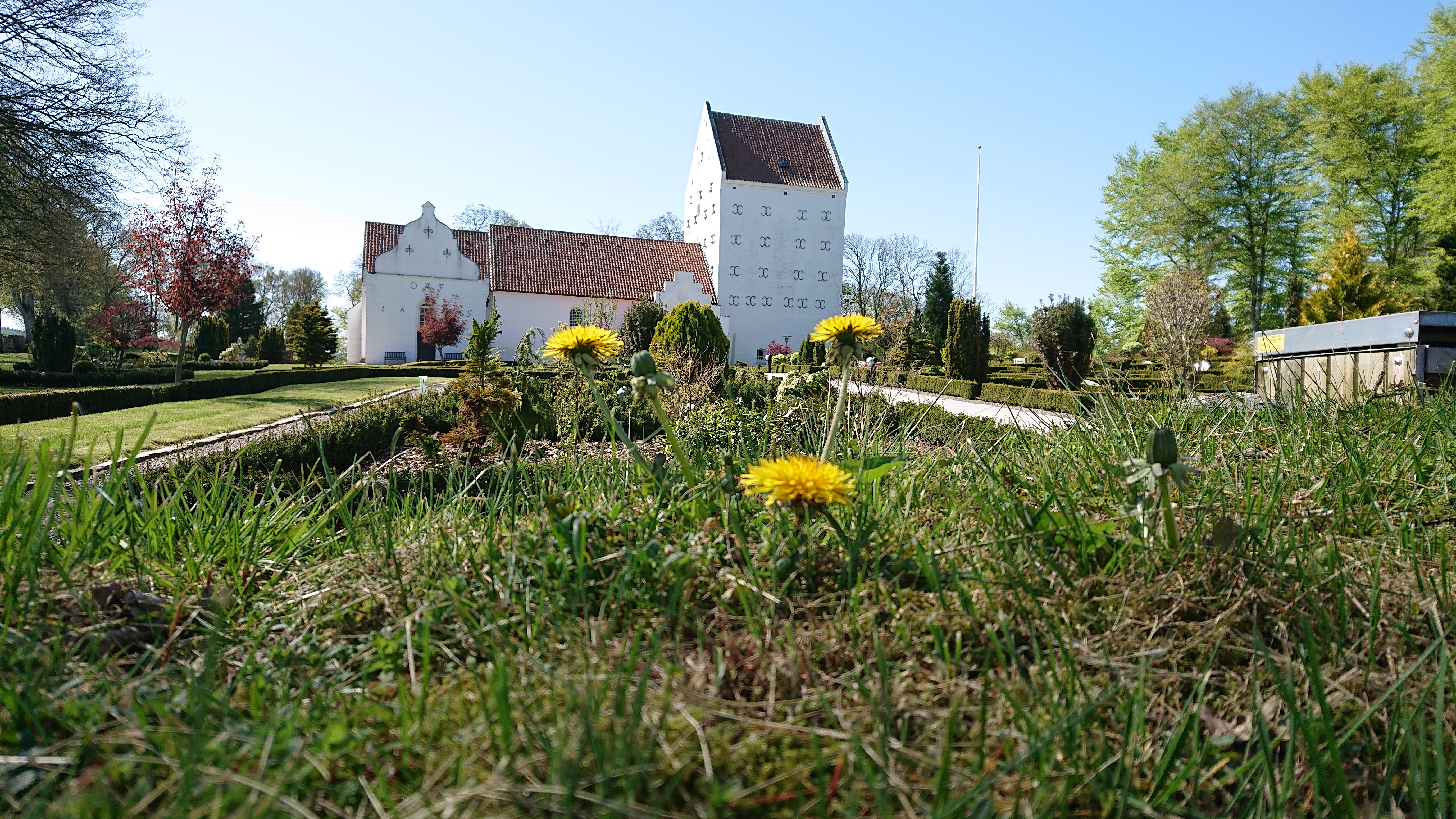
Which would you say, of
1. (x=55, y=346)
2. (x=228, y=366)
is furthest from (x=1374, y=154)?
(x=55, y=346)

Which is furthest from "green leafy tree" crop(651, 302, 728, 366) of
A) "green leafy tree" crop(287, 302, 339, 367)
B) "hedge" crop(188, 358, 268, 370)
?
"green leafy tree" crop(287, 302, 339, 367)

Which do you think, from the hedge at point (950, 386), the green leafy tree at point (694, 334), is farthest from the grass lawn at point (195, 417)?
the hedge at point (950, 386)

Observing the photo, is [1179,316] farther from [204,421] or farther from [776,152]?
[776,152]

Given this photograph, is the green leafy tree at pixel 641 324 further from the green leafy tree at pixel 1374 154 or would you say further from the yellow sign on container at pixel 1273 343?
the green leafy tree at pixel 1374 154

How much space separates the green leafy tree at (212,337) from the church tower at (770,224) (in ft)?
72.6

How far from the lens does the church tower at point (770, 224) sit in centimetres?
3631

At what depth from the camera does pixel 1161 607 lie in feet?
4.06

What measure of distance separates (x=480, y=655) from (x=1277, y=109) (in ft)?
117

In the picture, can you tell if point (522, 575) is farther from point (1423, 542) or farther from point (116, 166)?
point (116, 166)

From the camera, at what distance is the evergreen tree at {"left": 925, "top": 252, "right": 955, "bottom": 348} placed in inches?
1378

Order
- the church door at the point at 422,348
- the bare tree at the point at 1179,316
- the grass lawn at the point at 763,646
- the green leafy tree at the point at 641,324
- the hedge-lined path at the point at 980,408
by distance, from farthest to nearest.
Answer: the church door at the point at 422,348, the green leafy tree at the point at 641,324, the bare tree at the point at 1179,316, the hedge-lined path at the point at 980,408, the grass lawn at the point at 763,646

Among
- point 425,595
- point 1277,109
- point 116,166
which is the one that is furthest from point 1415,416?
point 1277,109

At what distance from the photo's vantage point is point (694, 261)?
3728 centimetres

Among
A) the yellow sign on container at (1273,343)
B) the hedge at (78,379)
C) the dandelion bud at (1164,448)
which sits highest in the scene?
the yellow sign on container at (1273,343)
